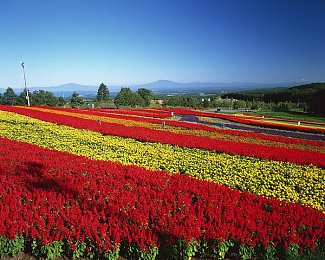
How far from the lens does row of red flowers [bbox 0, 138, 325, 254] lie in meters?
5.62

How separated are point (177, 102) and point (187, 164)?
8878cm

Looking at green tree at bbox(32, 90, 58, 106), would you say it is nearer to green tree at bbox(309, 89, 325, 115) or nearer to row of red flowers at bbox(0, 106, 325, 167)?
green tree at bbox(309, 89, 325, 115)

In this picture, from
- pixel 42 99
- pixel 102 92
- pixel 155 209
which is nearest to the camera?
pixel 155 209

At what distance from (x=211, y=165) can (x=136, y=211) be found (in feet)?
22.3

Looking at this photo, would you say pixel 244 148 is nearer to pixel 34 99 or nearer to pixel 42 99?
pixel 34 99

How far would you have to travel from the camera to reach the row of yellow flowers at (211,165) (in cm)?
989

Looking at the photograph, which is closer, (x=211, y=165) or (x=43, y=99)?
(x=211, y=165)

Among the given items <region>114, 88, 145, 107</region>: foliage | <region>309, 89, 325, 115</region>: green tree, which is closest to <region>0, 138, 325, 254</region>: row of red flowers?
<region>309, 89, 325, 115</region>: green tree

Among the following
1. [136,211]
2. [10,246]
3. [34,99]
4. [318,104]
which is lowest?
[318,104]

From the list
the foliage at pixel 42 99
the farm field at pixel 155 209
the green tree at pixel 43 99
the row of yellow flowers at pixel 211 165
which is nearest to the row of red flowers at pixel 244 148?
the row of yellow flowers at pixel 211 165

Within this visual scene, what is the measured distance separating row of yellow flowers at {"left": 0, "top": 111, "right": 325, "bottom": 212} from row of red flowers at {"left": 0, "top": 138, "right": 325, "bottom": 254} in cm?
207

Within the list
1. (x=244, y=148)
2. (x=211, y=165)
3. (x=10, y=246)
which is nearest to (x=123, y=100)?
(x=244, y=148)

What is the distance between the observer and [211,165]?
Result: 12.7 meters

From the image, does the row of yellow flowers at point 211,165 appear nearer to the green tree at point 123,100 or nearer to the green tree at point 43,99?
the green tree at point 123,100
